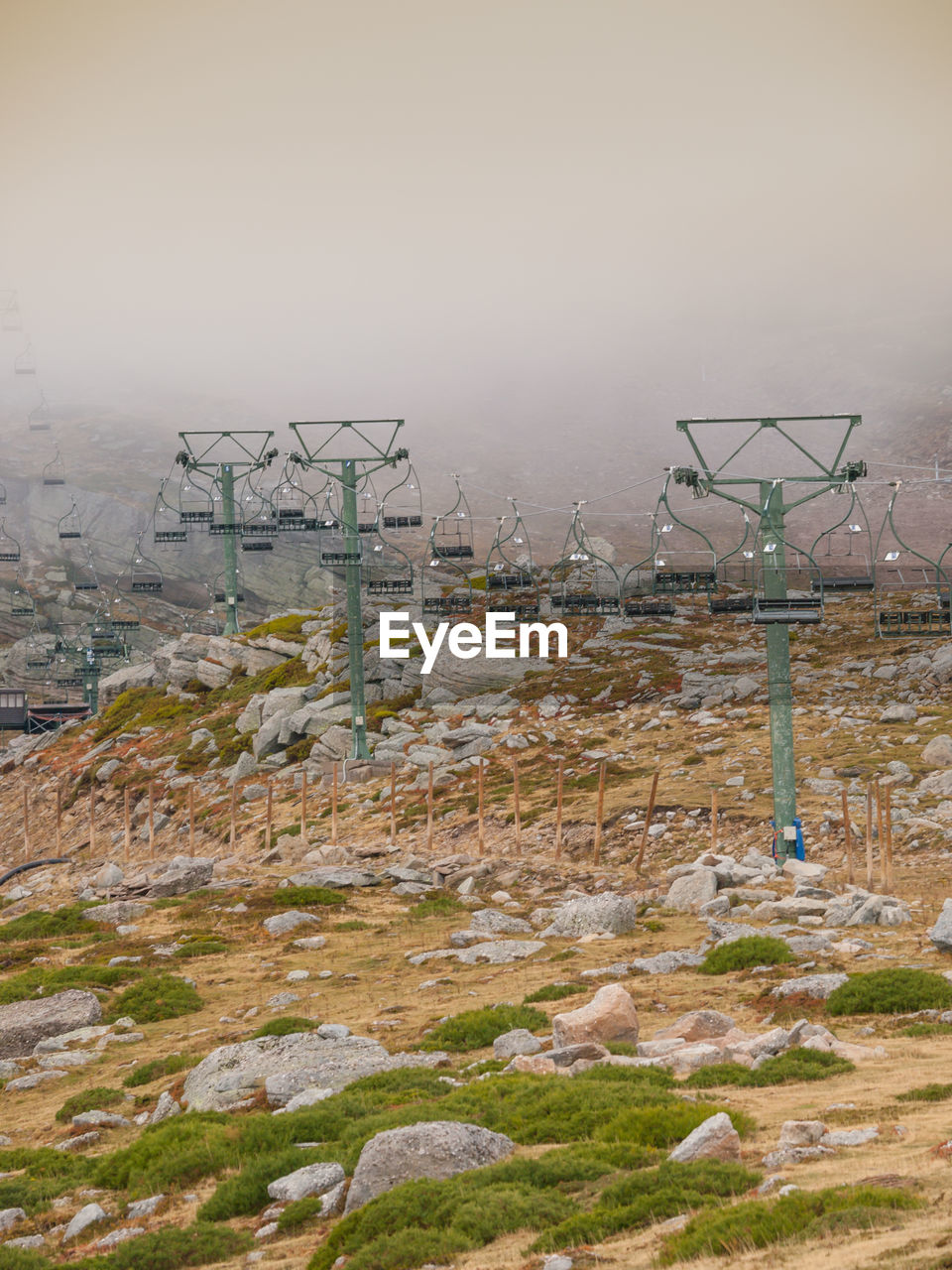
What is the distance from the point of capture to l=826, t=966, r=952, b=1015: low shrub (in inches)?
863

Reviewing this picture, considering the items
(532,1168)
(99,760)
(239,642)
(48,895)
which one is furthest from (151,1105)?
(239,642)

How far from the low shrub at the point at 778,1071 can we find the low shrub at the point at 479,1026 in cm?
548

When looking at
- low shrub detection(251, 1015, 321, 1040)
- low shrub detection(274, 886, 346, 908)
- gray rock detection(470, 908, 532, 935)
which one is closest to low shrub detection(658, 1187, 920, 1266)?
low shrub detection(251, 1015, 321, 1040)

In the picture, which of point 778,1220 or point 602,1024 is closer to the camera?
point 778,1220

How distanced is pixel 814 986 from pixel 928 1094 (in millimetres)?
8262

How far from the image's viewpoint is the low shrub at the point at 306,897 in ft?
140

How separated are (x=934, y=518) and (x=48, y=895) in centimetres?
15427

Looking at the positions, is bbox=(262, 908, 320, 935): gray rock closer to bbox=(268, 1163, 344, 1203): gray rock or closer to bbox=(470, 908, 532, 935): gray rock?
bbox=(470, 908, 532, 935): gray rock

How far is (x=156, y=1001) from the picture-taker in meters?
30.7

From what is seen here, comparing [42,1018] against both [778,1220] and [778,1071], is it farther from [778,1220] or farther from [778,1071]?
[778,1220]

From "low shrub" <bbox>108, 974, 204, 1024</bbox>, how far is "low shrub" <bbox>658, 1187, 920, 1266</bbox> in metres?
21.2

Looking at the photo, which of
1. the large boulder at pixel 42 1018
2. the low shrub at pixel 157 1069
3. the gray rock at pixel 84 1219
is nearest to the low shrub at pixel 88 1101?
the low shrub at pixel 157 1069

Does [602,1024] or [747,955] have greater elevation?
[602,1024]

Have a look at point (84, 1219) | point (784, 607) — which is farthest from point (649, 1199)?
point (784, 607)
